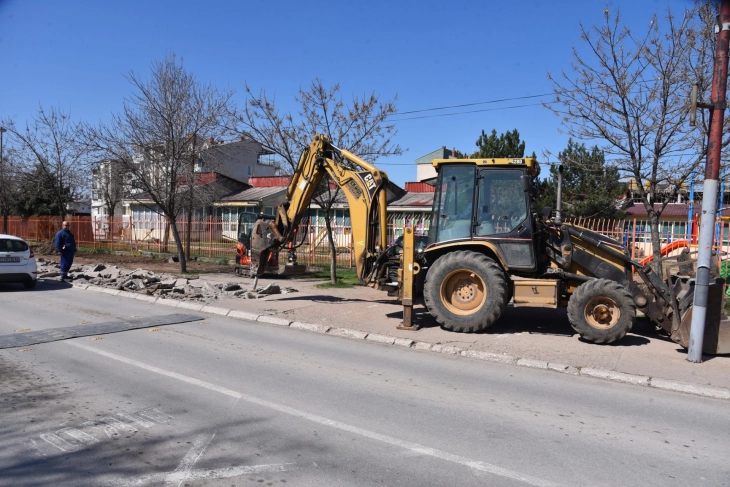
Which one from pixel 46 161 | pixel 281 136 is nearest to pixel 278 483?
pixel 281 136

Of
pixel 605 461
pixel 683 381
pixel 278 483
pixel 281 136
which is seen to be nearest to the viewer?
pixel 278 483

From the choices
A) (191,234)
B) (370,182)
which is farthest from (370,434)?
(191,234)

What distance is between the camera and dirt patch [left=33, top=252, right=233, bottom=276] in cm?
1983

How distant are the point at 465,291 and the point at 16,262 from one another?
1154cm

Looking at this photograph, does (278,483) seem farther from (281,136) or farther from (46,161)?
(46,161)

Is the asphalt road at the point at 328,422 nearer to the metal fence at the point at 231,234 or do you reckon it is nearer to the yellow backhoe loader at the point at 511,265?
the yellow backhoe loader at the point at 511,265

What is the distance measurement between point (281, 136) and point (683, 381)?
1231 centimetres

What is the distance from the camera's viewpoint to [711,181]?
24.6ft

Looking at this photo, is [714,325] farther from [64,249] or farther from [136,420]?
[64,249]

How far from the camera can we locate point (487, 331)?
9547mm

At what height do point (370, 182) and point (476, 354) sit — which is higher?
point (370, 182)

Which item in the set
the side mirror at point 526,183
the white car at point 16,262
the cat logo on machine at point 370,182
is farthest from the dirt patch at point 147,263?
the side mirror at point 526,183

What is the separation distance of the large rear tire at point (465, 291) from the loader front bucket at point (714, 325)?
8.47 ft

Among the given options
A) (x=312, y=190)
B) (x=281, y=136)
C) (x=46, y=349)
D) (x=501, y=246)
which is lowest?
(x=46, y=349)
